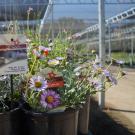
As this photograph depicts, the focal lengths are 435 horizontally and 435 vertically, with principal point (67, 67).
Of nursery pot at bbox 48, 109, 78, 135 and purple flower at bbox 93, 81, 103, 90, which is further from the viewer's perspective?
purple flower at bbox 93, 81, 103, 90

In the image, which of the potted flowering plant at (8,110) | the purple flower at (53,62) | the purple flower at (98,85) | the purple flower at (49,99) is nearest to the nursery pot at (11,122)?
the potted flowering plant at (8,110)

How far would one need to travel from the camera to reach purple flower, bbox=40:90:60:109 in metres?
4.07

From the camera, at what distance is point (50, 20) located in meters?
9.93

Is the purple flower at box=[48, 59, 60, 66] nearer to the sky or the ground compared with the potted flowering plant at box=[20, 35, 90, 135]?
nearer to the sky

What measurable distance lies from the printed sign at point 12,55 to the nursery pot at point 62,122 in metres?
0.54

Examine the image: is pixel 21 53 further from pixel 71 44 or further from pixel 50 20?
pixel 50 20

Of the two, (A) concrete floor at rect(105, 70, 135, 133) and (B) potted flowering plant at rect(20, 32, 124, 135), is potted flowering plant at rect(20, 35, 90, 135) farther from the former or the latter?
(A) concrete floor at rect(105, 70, 135, 133)

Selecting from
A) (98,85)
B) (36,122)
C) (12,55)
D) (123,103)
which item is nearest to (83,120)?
(98,85)

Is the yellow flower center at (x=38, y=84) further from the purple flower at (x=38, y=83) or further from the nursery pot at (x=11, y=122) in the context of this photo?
the nursery pot at (x=11, y=122)

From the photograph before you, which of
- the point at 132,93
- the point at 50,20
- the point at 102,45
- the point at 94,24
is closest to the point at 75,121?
the point at 102,45

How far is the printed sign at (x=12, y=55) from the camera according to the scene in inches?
163

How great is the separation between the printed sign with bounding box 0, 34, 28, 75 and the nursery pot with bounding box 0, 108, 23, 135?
0.39 m

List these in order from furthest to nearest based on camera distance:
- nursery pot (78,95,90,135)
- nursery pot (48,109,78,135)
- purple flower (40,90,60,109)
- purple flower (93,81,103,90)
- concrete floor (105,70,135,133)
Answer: concrete floor (105,70,135,133)
nursery pot (78,95,90,135)
purple flower (93,81,103,90)
nursery pot (48,109,78,135)
purple flower (40,90,60,109)

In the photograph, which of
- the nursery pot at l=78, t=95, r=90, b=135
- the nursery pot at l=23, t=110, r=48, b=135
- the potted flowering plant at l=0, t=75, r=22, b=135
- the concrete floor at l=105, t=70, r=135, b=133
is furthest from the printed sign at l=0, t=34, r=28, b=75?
the concrete floor at l=105, t=70, r=135, b=133
